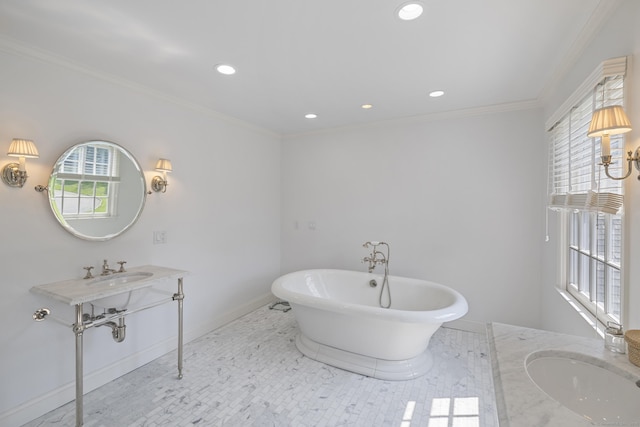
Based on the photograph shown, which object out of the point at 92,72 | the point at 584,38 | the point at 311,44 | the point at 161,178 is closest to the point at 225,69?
the point at 311,44

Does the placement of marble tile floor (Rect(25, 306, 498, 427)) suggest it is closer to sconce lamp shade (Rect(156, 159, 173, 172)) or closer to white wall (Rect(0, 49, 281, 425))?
white wall (Rect(0, 49, 281, 425))

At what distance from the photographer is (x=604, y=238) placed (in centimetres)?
167

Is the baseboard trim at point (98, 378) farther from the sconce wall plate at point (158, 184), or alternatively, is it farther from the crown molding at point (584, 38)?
the crown molding at point (584, 38)

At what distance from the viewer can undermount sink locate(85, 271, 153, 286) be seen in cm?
208

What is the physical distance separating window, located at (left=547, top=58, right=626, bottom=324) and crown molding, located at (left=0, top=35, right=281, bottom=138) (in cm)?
309

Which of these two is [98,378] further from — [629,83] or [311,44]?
[629,83]

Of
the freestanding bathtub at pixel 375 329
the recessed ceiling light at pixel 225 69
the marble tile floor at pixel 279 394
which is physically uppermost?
the recessed ceiling light at pixel 225 69

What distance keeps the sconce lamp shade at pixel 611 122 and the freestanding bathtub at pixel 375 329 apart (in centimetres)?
148

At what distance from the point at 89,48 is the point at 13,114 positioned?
0.63 m

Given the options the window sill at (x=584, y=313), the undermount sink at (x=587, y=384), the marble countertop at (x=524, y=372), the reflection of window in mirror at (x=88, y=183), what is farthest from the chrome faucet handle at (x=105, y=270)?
the window sill at (x=584, y=313)

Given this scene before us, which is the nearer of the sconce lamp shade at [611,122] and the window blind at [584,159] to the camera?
the sconce lamp shade at [611,122]

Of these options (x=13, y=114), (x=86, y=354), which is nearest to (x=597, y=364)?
(x=86, y=354)

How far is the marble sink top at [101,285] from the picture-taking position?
175cm

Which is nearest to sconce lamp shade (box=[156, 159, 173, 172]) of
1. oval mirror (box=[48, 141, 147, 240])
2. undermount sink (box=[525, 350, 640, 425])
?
oval mirror (box=[48, 141, 147, 240])
